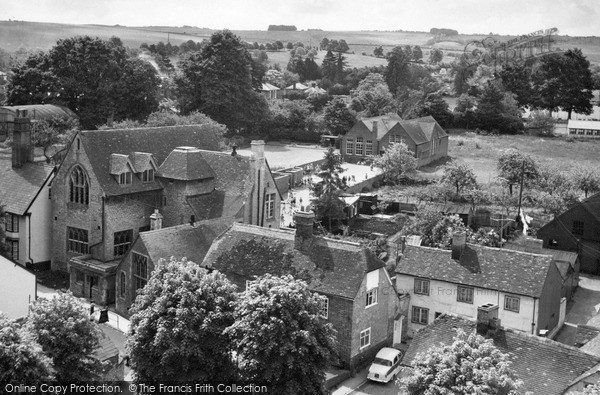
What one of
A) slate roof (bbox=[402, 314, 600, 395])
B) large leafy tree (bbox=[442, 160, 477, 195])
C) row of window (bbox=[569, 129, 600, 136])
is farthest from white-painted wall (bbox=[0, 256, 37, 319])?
row of window (bbox=[569, 129, 600, 136])

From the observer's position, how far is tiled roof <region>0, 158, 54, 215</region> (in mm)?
56263

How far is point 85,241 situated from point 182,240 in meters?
9.29

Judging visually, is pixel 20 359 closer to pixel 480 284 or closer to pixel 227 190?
pixel 480 284

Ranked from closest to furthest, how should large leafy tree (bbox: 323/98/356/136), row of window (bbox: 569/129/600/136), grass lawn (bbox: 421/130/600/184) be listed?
grass lawn (bbox: 421/130/600/184) → large leafy tree (bbox: 323/98/356/136) → row of window (bbox: 569/129/600/136)

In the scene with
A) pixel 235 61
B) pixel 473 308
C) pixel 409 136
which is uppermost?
pixel 235 61

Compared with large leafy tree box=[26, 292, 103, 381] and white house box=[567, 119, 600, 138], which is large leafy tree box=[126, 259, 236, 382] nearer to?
large leafy tree box=[26, 292, 103, 381]

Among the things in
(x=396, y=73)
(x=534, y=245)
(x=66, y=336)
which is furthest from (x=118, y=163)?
(x=396, y=73)

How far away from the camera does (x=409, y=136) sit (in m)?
105

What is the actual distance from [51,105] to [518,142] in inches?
2702

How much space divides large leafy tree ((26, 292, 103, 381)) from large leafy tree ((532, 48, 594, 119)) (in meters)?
123

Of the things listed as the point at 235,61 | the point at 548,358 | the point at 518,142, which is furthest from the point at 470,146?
the point at 548,358

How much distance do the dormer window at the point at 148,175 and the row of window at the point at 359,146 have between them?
184ft

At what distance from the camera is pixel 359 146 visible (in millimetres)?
109562

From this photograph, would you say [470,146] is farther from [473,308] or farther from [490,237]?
[473,308]
